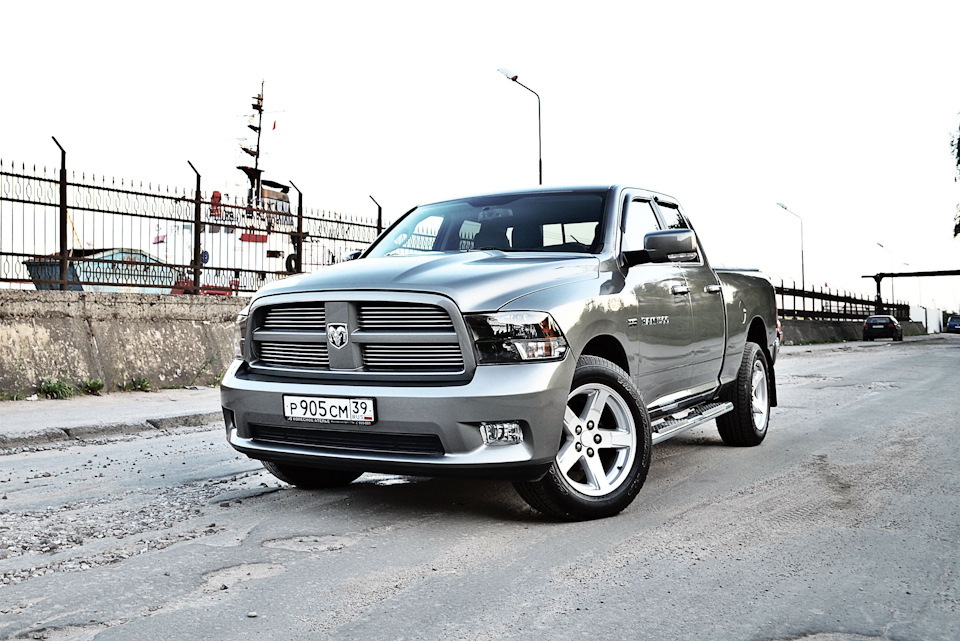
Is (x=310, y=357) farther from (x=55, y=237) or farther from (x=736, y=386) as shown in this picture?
(x=55, y=237)

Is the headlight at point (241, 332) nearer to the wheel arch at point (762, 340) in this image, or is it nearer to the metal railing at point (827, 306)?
the wheel arch at point (762, 340)

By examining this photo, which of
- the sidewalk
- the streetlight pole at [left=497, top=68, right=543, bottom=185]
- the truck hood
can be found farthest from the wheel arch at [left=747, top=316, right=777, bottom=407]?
the streetlight pole at [left=497, top=68, right=543, bottom=185]

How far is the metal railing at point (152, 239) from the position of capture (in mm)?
10898

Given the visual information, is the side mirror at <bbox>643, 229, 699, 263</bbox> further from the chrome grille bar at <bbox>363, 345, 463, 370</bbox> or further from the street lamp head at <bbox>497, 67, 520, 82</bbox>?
the street lamp head at <bbox>497, 67, 520, 82</bbox>

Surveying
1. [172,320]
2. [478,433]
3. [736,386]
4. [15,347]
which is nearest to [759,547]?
[478,433]

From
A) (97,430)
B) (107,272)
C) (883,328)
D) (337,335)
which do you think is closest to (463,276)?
(337,335)

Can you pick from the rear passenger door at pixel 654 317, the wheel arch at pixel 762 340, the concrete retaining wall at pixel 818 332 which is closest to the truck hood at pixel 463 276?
the rear passenger door at pixel 654 317

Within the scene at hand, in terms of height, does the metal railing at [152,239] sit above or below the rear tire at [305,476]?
above

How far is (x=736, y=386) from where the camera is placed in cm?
675

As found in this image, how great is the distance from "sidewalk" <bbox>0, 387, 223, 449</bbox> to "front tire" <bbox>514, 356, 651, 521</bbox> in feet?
16.8

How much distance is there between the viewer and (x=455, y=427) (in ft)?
12.7

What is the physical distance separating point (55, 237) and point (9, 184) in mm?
825

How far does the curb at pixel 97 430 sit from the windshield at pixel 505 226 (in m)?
3.71

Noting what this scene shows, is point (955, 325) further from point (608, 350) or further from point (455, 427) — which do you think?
point (455, 427)
